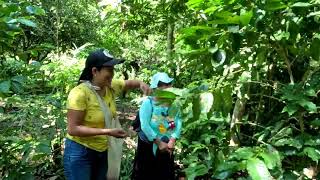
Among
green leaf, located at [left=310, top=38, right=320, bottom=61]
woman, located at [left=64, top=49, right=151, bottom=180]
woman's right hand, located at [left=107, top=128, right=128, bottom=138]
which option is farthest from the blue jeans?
green leaf, located at [left=310, top=38, right=320, bottom=61]

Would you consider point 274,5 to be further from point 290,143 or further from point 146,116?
point 146,116

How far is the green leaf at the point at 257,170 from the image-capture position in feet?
5.35

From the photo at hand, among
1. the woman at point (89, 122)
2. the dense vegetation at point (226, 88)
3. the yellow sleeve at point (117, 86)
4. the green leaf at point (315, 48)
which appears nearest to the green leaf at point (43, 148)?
the dense vegetation at point (226, 88)

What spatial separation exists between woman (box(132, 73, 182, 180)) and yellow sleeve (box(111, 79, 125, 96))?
0.40 m

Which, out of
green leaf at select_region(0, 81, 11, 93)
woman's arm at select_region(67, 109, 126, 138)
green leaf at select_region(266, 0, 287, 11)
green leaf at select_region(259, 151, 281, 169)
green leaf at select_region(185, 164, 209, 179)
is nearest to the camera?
green leaf at select_region(266, 0, 287, 11)

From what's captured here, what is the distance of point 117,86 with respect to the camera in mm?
3180

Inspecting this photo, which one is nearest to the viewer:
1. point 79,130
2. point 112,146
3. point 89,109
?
point 79,130

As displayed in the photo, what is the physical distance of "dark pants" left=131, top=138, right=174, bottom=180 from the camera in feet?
12.7

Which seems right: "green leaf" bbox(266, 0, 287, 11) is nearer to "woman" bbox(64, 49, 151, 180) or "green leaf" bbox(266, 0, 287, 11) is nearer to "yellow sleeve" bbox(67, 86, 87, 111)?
"woman" bbox(64, 49, 151, 180)

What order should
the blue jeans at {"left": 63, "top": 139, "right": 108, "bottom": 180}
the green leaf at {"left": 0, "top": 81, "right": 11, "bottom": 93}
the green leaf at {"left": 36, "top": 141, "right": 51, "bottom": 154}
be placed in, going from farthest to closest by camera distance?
the blue jeans at {"left": 63, "top": 139, "right": 108, "bottom": 180}, the green leaf at {"left": 36, "top": 141, "right": 51, "bottom": 154}, the green leaf at {"left": 0, "top": 81, "right": 11, "bottom": 93}

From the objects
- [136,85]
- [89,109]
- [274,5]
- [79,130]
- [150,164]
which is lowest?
[150,164]

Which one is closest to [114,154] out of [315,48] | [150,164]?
[150,164]

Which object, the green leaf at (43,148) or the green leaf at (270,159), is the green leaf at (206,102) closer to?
the green leaf at (270,159)

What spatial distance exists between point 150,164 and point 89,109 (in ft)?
4.07
